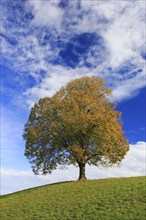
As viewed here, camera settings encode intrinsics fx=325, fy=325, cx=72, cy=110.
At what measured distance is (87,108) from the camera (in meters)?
52.4

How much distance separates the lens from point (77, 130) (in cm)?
5059

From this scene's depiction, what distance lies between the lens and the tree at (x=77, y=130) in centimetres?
5047

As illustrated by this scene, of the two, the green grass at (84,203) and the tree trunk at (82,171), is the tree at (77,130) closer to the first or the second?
the tree trunk at (82,171)

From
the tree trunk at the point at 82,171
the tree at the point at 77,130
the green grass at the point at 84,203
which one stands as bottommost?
the green grass at the point at 84,203

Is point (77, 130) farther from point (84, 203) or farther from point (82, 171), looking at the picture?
point (84, 203)

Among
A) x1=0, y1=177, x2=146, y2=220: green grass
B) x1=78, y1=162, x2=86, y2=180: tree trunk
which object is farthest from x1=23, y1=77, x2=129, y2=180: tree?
x1=0, y1=177, x2=146, y2=220: green grass

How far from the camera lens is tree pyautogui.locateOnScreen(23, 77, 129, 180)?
50469mm

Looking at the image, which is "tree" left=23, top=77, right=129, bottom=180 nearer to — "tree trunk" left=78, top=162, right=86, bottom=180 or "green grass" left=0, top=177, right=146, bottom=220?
"tree trunk" left=78, top=162, right=86, bottom=180

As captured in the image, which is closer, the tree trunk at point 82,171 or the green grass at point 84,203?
the green grass at point 84,203

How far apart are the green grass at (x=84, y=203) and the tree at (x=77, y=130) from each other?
7.58 meters

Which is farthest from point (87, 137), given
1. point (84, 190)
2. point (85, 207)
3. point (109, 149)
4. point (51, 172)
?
point (85, 207)

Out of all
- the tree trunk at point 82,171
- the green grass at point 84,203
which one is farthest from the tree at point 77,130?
the green grass at point 84,203

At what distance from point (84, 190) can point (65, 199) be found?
4012 millimetres

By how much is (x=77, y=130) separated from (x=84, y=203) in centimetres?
1783
